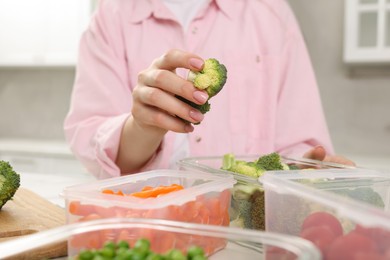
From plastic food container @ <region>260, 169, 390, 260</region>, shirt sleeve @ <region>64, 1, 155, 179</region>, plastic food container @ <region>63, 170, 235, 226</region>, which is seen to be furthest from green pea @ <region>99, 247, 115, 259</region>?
shirt sleeve @ <region>64, 1, 155, 179</region>

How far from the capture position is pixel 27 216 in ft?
3.39

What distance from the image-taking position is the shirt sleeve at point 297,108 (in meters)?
1.65

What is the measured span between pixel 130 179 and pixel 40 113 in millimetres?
2972

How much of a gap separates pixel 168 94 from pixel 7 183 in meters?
0.38

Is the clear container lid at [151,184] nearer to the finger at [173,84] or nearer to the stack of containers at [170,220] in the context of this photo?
the stack of containers at [170,220]

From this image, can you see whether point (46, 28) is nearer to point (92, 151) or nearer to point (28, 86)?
point (28, 86)

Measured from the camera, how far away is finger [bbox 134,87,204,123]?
3.04 ft

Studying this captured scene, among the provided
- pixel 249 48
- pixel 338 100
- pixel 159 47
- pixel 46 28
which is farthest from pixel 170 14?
pixel 46 28

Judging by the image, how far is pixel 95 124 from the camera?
5.05 ft

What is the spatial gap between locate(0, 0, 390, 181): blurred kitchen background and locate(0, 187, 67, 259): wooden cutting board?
1.72m

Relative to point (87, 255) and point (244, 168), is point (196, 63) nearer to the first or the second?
point (244, 168)

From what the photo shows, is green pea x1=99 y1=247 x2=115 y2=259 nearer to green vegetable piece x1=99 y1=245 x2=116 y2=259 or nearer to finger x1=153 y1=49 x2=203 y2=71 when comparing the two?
green vegetable piece x1=99 y1=245 x2=116 y2=259

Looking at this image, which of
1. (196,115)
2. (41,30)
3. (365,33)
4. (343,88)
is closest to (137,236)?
(196,115)

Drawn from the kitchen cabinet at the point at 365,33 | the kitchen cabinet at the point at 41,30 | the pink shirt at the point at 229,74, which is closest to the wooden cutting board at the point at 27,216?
the pink shirt at the point at 229,74
